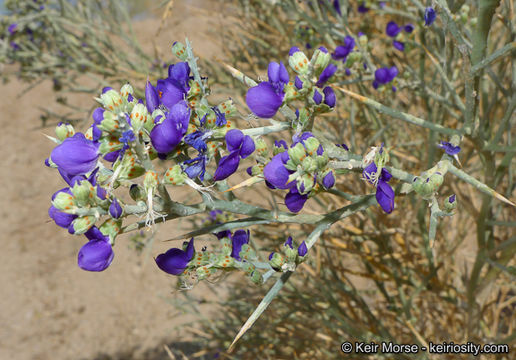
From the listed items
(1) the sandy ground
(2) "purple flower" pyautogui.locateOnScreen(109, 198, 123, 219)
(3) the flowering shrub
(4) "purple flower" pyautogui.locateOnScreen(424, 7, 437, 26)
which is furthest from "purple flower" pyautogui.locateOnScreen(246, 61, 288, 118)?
(1) the sandy ground

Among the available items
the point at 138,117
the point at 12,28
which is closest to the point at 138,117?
the point at 138,117

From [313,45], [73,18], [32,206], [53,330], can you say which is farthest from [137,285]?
[313,45]

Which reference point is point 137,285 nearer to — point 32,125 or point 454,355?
point 454,355

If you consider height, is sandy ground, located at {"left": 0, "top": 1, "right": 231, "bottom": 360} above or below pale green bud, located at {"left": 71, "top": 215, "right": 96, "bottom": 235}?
below

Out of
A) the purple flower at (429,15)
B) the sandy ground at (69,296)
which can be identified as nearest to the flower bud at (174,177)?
the purple flower at (429,15)

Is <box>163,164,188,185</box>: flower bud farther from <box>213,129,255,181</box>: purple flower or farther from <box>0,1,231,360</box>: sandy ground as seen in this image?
<box>0,1,231,360</box>: sandy ground

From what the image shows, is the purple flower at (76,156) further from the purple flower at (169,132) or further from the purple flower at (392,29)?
the purple flower at (392,29)
